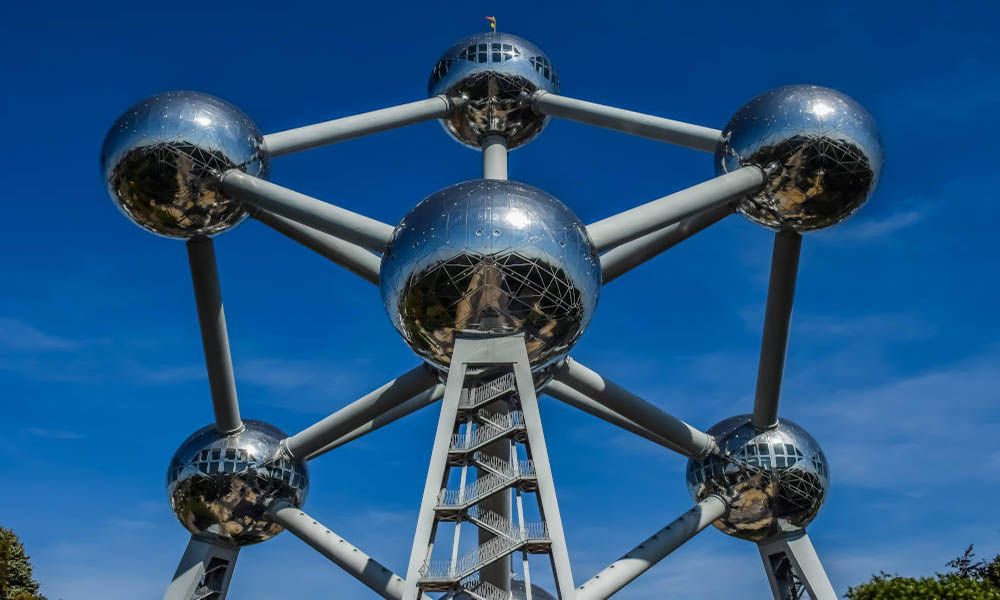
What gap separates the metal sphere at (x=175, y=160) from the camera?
18266 millimetres

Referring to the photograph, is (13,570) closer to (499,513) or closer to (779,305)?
(499,513)

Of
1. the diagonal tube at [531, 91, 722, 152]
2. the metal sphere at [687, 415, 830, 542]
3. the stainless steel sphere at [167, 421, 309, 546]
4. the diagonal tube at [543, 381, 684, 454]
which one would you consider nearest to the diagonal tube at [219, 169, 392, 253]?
the stainless steel sphere at [167, 421, 309, 546]

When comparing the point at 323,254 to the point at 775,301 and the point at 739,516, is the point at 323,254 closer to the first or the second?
the point at 775,301

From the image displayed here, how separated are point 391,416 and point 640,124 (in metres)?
7.34

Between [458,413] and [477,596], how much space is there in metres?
2.54

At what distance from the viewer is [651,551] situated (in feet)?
63.5

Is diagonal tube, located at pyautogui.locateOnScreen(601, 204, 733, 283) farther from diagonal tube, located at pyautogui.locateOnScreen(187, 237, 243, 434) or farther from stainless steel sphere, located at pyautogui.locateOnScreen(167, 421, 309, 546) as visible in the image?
stainless steel sphere, located at pyautogui.locateOnScreen(167, 421, 309, 546)

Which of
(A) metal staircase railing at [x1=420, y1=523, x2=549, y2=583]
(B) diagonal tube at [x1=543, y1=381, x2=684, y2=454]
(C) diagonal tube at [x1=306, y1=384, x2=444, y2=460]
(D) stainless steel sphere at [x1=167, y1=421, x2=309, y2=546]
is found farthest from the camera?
(C) diagonal tube at [x1=306, y1=384, x2=444, y2=460]

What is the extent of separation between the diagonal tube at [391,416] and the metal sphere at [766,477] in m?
5.39

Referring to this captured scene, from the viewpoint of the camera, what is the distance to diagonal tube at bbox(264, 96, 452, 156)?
65.9 feet

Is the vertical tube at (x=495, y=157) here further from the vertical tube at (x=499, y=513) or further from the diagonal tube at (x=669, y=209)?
the diagonal tube at (x=669, y=209)

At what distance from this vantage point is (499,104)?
23469 millimetres

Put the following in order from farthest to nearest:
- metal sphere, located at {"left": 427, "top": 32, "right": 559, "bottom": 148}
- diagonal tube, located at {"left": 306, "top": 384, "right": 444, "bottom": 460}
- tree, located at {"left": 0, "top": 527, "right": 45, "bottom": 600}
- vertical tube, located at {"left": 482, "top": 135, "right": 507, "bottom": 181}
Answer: tree, located at {"left": 0, "top": 527, "right": 45, "bottom": 600}, metal sphere, located at {"left": 427, "top": 32, "right": 559, "bottom": 148}, vertical tube, located at {"left": 482, "top": 135, "right": 507, "bottom": 181}, diagonal tube, located at {"left": 306, "top": 384, "right": 444, "bottom": 460}

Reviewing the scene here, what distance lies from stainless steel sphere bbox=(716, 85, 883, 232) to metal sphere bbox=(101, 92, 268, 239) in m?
8.67
